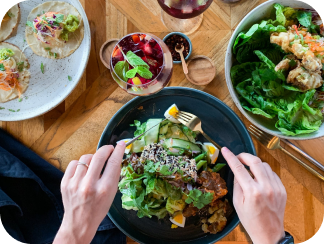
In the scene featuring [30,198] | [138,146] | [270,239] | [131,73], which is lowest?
[30,198]

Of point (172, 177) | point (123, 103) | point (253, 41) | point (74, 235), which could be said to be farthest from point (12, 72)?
point (253, 41)

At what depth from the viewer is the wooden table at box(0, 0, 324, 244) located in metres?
1.65

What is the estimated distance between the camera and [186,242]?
1.57 m

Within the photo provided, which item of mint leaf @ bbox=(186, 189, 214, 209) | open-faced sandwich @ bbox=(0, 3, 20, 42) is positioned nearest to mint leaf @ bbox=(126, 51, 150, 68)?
mint leaf @ bbox=(186, 189, 214, 209)

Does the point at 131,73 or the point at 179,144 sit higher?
the point at 131,73

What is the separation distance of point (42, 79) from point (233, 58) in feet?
4.07

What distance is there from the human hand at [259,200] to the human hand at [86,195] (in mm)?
584

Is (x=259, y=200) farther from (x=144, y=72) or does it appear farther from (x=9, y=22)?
(x=9, y=22)

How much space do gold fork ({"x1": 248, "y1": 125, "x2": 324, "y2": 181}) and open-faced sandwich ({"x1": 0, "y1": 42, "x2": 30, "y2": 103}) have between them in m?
1.51

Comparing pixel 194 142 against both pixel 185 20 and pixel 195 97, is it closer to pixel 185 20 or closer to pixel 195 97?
pixel 195 97

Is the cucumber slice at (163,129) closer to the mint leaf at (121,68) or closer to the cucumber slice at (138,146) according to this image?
the cucumber slice at (138,146)

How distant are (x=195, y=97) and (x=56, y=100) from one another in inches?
35.3

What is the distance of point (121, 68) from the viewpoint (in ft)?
4.62

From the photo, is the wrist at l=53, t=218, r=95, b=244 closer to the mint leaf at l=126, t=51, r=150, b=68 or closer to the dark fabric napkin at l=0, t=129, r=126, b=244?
the dark fabric napkin at l=0, t=129, r=126, b=244
